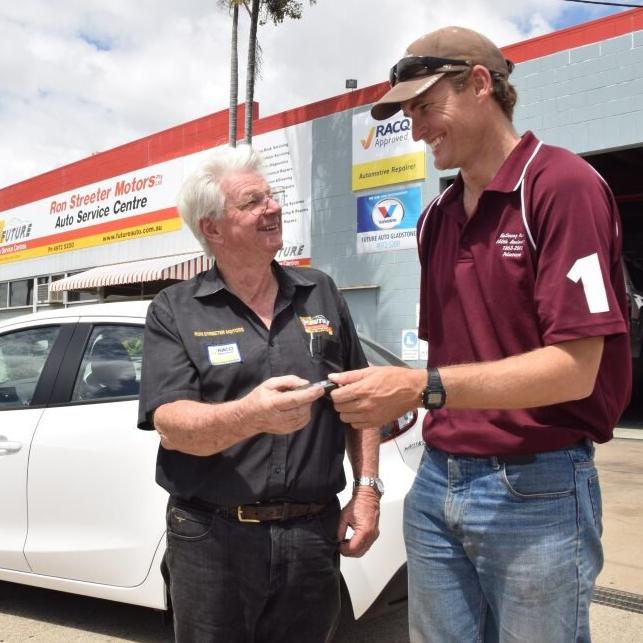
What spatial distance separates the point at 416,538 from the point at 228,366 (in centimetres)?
69

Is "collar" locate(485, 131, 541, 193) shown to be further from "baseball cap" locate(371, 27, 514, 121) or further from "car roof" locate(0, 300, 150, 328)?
"car roof" locate(0, 300, 150, 328)

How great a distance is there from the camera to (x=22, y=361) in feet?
13.1

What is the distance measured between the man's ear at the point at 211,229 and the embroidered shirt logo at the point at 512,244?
939mm

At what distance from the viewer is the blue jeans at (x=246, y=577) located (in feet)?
6.77

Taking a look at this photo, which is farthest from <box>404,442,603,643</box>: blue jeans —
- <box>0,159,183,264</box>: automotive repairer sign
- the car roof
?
<box>0,159,183,264</box>: automotive repairer sign

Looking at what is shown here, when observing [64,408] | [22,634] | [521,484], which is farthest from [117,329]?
[521,484]

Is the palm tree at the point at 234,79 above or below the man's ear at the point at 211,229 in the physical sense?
above

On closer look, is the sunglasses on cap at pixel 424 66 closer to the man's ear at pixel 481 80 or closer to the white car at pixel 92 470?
the man's ear at pixel 481 80

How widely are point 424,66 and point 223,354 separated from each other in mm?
935

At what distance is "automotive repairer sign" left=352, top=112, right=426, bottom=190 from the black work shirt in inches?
401

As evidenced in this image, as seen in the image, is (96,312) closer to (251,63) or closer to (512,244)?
(512,244)

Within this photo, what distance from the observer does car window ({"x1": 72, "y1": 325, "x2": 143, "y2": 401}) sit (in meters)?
3.55

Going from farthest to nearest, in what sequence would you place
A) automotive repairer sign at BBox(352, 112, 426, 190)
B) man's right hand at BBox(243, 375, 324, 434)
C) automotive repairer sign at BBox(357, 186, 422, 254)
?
automotive repairer sign at BBox(357, 186, 422, 254) < automotive repairer sign at BBox(352, 112, 426, 190) < man's right hand at BBox(243, 375, 324, 434)

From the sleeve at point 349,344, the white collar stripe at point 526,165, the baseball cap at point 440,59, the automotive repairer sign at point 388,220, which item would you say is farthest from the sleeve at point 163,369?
the automotive repairer sign at point 388,220
